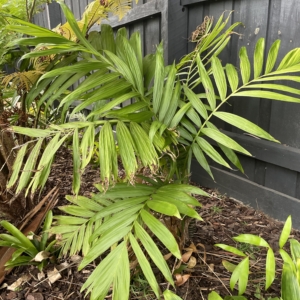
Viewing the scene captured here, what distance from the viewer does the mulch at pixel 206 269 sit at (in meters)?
1.27

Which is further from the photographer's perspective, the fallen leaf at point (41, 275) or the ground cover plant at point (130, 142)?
the fallen leaf at point (41, 275)

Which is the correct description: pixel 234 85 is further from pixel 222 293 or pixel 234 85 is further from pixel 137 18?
pixel 137 18

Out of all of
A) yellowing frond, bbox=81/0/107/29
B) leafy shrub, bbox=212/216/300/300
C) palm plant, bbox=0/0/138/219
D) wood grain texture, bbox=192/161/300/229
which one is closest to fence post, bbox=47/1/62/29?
palm plant, bbox=0/0/138/219

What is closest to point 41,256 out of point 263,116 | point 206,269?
point 206,269

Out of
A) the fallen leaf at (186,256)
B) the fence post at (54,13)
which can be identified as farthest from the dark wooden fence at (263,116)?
the fence post at (54,13)

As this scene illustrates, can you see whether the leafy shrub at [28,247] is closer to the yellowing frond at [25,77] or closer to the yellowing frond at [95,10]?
the yellowing frond at [25,77]

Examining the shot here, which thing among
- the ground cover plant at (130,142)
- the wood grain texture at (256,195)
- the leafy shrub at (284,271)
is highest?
the ground cover plant at (130,142)

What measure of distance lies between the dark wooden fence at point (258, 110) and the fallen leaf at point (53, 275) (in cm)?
119

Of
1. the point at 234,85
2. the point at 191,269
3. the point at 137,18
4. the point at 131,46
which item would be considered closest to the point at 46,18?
the point at 137,18

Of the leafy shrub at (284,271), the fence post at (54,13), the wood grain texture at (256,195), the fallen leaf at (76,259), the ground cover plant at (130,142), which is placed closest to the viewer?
the leafy shrub at (284,271)

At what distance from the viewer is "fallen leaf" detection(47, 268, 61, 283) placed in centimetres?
140

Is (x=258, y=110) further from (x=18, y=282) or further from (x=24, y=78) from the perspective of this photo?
(x=18, y=282)

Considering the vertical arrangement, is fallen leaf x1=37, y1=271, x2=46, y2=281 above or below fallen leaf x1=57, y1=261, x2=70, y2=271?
below

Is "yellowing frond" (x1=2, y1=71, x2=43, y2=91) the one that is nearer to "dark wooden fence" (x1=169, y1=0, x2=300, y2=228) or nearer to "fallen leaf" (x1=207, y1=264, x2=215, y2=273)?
"dark wooden fence" (x1=169, y1=0, x2=300, y2=228)
